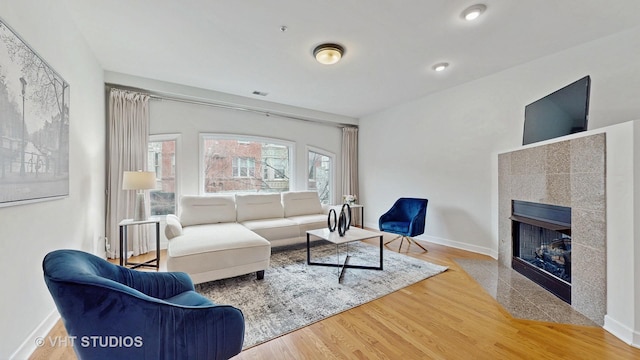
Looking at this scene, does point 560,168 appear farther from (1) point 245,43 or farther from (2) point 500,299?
(1) point 245,43

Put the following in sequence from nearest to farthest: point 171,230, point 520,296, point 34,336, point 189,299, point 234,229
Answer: point 189,299 < point 34,336 < point 520,296 < point 171,230 < point 234,229

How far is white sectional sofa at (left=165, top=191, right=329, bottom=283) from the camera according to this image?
2359mm

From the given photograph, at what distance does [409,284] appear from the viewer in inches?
102

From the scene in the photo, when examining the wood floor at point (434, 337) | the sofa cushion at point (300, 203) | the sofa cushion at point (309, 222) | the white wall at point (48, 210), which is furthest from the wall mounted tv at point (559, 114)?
the white wall at point (48, 210)

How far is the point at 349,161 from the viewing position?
18.8 ft

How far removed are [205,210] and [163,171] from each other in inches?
40.2

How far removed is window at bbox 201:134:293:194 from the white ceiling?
1.13 m

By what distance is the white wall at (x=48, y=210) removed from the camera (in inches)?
55.1

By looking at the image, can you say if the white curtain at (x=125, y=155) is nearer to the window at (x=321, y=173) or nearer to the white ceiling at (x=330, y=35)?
the white ceiling at (x=330, y=35)

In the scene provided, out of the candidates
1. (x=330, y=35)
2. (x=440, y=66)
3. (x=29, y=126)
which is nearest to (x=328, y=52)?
(x=330, y=35)

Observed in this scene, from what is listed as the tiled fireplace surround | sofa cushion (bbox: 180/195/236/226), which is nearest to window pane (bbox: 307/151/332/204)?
sofa cushion (bbox: 180/195/236/226)

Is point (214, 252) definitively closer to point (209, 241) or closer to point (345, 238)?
point (209, 241)

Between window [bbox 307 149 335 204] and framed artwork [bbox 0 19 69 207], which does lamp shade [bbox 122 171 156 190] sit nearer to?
framed artwork [bbox 0 19 69 207]

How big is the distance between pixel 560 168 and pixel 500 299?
1325 mm
